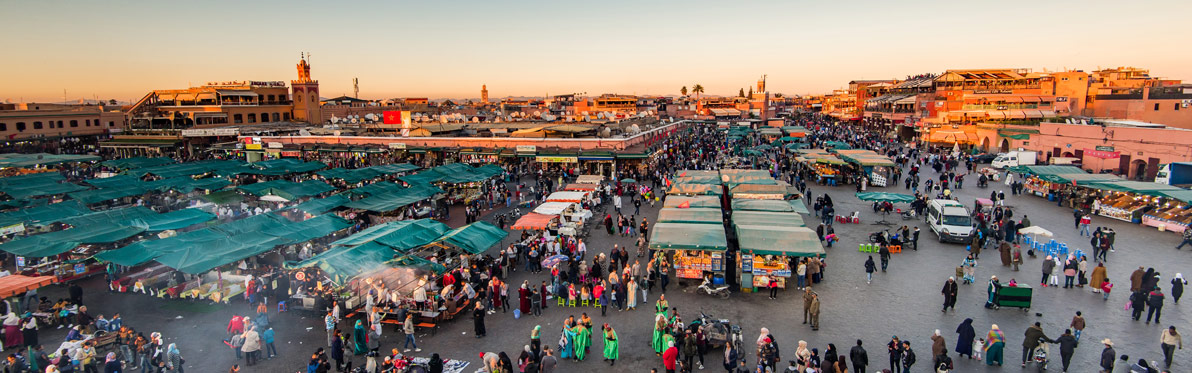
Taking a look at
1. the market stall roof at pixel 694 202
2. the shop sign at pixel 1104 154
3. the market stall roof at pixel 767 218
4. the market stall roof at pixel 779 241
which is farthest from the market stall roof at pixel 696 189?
the shop sign at pixel 1104 154

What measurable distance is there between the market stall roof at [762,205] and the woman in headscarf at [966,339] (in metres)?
8.85

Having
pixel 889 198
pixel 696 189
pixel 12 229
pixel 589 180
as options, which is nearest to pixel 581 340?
pixel 696 189

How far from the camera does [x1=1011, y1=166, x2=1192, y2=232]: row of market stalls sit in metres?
19.0

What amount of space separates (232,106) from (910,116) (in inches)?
2832

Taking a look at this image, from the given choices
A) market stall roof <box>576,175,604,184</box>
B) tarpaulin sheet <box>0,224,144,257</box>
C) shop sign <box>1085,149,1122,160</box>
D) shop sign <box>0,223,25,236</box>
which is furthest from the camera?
shop sign <box>1085,149,1122,160</box>

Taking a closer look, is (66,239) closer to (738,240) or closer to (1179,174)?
(738,240)

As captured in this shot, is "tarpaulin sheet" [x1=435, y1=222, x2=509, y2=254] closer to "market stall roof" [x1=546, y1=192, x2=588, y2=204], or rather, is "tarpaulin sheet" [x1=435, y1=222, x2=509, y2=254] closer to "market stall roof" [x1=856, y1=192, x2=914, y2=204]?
"market stall roof" [x1=546, y1=192, x2=588, y2=204]

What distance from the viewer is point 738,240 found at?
48.3 ft

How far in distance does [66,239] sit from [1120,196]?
35262 millimetres

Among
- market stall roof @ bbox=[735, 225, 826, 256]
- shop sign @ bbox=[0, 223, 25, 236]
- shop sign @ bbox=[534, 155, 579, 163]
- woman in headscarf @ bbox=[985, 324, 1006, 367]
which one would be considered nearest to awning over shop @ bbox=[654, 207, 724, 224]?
market stall roof @ bbox=[735, 225, 826, 256]

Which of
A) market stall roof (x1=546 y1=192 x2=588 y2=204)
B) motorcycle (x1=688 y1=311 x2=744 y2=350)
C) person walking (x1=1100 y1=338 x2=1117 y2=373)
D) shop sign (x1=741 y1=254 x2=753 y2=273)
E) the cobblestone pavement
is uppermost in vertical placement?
market stall roof (x1=546 y1=192 x2=588 y2=204)

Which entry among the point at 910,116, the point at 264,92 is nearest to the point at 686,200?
the point at 910,116

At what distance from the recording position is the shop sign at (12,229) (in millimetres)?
17884

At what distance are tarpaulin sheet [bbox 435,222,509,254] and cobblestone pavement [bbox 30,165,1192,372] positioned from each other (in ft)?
4.01
